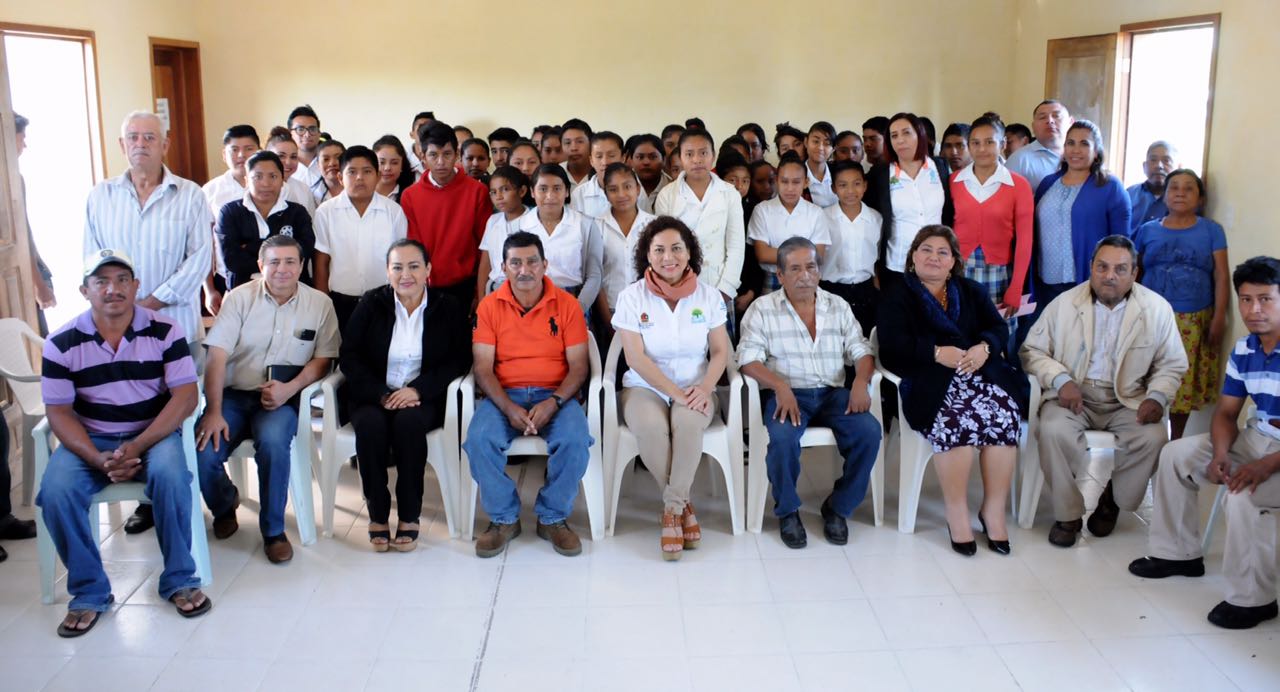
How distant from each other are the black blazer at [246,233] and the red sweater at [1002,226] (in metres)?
2.93

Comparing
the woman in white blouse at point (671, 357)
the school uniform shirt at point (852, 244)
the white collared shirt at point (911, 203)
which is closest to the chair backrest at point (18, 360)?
the woman in white blouse at point (671, 357)

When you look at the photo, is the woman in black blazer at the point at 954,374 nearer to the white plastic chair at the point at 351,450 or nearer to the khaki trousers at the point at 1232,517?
the khaki trousers at the point at 1232,517

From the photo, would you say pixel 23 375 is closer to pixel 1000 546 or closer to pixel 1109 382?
pixel 1000 546

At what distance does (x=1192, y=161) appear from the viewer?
5.99 metres

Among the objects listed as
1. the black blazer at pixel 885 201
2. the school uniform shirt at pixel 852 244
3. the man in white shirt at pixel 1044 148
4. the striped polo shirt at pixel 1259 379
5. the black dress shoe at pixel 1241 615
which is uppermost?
the man in white shirt at pixel 1044 148

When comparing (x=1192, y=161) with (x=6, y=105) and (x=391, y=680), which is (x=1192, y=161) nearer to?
(x=391, y=680)

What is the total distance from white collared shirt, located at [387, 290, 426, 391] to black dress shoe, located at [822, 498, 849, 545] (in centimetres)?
166

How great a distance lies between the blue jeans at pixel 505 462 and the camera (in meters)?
A: 3.61

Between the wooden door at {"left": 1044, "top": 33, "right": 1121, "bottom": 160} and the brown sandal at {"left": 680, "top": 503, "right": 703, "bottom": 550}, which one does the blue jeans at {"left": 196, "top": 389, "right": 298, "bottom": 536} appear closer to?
the brown sandal at {"left": 680, "top": 503, "right": 703, "bottom": 550}

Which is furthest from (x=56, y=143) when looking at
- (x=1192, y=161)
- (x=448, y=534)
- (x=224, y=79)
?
(x=1192, y=161)

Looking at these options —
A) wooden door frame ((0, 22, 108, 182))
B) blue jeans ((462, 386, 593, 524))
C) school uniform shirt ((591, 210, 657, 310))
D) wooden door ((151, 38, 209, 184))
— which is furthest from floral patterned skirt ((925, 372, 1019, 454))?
wooden door ((151, 38, 209, 184))

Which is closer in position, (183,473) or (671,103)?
(183,473)

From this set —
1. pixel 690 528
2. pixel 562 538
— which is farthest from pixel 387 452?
pixel 690 528

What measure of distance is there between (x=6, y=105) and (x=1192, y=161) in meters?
6.44
